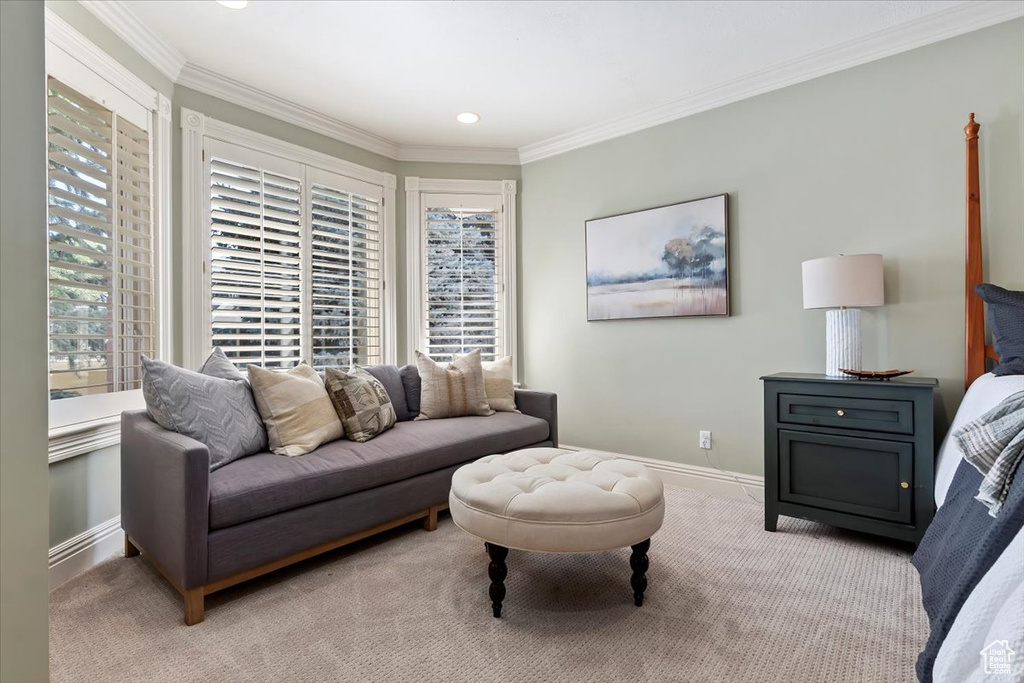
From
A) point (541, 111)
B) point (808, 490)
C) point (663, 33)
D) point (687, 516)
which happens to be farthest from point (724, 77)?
point (687, 516)

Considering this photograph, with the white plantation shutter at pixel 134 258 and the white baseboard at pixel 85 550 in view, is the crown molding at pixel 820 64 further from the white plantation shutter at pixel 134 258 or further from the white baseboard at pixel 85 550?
the white baseboard at pixel 85 550

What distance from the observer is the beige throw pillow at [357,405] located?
2.69 m

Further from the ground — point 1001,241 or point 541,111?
point 541,111

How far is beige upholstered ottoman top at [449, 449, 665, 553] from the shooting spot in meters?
1.68

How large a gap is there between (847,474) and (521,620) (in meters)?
1.71

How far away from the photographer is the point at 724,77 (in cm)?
309

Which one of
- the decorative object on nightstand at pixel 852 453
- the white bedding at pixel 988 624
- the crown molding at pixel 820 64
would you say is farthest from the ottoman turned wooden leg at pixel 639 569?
the crown molding at pixel 820 64

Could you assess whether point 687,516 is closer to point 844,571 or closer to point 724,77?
point 844,571

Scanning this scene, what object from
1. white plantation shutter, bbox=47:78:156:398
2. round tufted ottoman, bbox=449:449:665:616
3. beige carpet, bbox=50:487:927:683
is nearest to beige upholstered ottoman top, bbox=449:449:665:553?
round tufted ottoman, bbox=449:449:665:616

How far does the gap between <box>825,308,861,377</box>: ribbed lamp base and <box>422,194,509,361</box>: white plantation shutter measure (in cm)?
245

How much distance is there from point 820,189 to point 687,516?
200 centimetres

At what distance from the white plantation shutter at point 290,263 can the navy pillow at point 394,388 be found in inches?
22.2

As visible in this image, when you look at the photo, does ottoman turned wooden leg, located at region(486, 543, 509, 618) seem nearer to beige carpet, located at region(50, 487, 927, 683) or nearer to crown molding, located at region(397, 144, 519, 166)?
beige carpet, located at region(50, 487, 927, 683)

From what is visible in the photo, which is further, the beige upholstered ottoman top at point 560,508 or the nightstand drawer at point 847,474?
the nightstand drawer at point 847,474
